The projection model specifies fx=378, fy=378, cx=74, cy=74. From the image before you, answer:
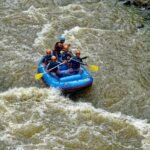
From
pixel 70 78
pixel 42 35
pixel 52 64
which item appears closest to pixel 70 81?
pixel 70 78

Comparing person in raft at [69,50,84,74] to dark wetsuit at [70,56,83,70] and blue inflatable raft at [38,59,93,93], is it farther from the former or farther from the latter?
blue inflatable raft at [38,59,93,93]

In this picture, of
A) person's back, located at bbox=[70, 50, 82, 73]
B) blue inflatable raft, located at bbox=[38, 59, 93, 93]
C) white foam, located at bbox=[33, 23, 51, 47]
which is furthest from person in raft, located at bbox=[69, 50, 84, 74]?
white foam, located at bbox=[33, 23, 51, 47]

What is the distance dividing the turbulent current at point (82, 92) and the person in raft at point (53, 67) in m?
0.54

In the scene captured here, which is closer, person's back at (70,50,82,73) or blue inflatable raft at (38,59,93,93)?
blue inflatable raft at (38,59,93,93)

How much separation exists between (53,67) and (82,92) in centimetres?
117

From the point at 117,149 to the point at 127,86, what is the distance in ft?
9.70

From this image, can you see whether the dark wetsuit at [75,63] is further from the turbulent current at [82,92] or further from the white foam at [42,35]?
the white foam at [42,35]

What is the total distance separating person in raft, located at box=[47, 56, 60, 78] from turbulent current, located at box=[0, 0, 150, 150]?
543mm

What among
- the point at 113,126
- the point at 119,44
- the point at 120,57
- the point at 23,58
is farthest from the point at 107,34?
the point at 113,126

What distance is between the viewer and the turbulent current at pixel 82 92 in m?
9.72

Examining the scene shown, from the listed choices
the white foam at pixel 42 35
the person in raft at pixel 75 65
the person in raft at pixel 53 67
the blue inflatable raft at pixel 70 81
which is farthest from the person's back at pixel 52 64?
the white foam at pixel 42 35

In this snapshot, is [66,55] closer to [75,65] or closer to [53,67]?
[75,65]

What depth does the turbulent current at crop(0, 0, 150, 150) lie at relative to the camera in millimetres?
9719

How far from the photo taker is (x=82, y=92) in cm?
1152
